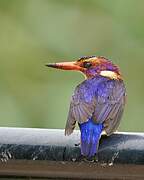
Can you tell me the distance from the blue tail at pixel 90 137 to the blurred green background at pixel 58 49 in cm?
267

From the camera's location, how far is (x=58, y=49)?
5.85 meters

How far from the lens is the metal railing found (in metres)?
2.58

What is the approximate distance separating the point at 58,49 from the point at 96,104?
2719 millimetres

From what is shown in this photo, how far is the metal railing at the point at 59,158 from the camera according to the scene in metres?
2.58

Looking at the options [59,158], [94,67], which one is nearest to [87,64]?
[94,67]

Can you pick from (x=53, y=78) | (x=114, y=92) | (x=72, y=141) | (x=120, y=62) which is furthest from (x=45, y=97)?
(x=72, y=141)

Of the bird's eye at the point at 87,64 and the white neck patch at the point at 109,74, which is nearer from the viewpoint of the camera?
the white neck patch at the point at 109,74

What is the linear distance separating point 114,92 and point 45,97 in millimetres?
2705

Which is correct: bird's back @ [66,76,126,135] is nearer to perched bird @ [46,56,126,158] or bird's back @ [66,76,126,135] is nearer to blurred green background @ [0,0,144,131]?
A: perched bird @ [46,56,126,158]

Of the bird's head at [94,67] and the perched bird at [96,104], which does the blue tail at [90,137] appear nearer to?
the perched bird at [96,104]

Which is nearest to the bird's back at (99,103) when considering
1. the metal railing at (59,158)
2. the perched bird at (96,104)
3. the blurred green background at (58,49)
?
the perched bird at (96,104)

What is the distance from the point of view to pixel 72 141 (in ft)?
9.02

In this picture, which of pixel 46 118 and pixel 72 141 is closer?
pixel 72 141

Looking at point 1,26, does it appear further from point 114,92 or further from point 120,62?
point 114,92
